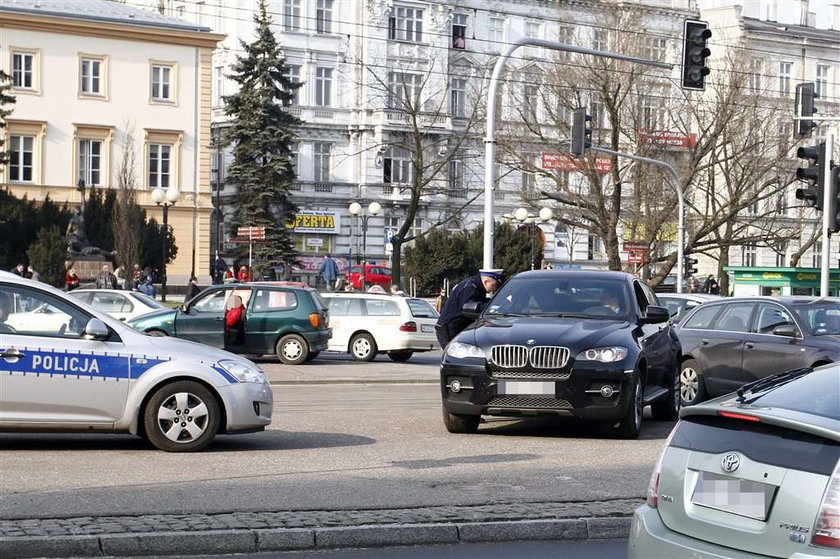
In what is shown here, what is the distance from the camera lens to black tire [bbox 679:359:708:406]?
1789 centimetres

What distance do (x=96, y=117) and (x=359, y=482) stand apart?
67.7m

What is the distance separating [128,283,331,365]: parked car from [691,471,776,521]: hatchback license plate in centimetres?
2170

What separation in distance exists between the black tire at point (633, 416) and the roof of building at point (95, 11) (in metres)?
63.6

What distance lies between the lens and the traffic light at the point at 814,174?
872 inches

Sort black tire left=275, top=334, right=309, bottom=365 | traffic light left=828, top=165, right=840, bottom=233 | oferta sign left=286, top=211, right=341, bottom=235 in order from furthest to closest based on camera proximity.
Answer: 1. oferta sign left=286, top=211, right=341, bottom=235
2. black tire left=275, top=334, right=309, bottom=365
3. traffic light left=828, top=165, right=840, bottom=233

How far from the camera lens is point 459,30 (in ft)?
294

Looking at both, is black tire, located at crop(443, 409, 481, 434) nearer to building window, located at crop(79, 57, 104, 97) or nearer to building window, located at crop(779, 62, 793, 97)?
building window, located at crop(79, 57, 104, 97)

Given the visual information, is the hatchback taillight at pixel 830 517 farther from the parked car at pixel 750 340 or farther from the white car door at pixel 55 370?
the parked car at pixel 750 340

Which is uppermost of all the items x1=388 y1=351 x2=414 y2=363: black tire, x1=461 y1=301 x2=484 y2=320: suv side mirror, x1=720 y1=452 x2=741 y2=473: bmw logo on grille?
x1=461 y1=301 x2=484 y2=320: suv side mirror

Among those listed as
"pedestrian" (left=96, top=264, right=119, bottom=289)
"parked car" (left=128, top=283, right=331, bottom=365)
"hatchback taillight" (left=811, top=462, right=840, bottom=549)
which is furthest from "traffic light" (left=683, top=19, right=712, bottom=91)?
"pedestrian" (left=96, top=264, right=119, bottom=289)

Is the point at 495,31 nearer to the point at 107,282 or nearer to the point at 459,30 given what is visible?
the point at 459,30

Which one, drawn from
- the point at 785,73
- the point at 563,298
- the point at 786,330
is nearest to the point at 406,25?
the point at 785,73

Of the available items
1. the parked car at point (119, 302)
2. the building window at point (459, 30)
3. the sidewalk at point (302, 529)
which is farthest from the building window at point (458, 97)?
the sidewalk at point (302, 529)

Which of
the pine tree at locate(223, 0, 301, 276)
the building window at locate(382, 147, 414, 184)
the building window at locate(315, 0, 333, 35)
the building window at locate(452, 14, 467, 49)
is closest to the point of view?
the pine tree at locate(223, 0, 301, 276)
